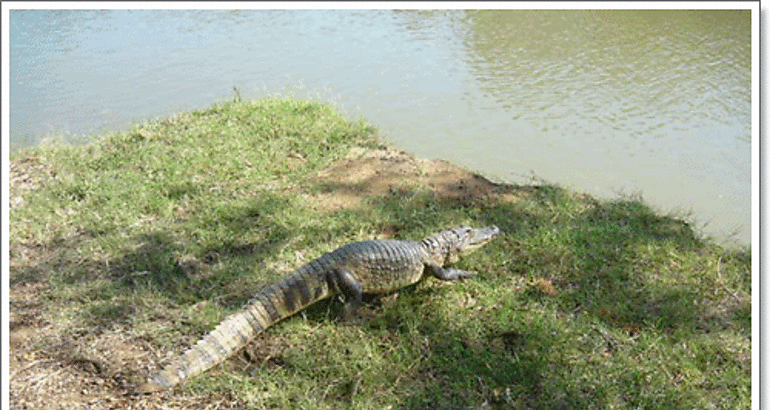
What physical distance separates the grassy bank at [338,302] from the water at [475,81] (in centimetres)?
118

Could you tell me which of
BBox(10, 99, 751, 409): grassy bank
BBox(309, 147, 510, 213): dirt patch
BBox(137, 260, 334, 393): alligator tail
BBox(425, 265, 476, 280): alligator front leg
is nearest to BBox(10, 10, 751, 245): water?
BBox(309, 147, 510, 213): dirt patch

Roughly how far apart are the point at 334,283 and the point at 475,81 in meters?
6.09

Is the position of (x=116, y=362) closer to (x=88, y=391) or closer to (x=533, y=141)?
(x=88, y=391)

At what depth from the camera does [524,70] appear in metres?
10.2

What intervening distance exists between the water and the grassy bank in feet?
3.86

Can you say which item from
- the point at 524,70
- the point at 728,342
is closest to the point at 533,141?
the point at 524,70

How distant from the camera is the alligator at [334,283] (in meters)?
3.74

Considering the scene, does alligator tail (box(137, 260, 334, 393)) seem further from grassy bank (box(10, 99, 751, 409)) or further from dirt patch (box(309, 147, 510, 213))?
dirt patch (box(309, 147, 510, 213))

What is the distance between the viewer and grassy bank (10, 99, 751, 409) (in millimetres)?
3721

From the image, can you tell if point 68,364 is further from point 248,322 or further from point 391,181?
point 391,181

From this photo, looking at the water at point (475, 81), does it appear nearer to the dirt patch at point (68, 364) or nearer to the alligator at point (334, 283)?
the alligator at point (334, 283)

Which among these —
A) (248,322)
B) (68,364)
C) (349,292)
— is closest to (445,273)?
(349,292)

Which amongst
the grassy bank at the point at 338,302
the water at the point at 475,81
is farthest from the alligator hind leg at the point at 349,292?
the water at the point at 475,81

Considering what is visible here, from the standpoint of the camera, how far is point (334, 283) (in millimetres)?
4316
